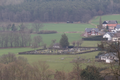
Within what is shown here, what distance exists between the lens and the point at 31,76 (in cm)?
1325

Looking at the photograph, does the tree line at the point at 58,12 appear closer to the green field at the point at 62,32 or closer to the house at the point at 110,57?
the green field at the point at 62,32

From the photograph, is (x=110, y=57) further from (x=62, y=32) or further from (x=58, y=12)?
(x=58, y=12)

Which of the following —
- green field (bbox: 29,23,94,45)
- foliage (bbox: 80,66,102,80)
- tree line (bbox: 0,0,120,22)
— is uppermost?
tree line (bbox: 0,0,120,22)

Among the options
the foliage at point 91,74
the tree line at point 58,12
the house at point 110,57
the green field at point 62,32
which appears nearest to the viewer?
the house at point 110,57

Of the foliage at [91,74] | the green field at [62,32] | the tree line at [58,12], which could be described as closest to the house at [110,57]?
the foliage at [91,74]

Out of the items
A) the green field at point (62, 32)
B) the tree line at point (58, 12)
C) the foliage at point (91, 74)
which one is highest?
the tree line at point (58, 12)

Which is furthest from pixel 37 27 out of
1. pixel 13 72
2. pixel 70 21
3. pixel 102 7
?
pixel 102 7

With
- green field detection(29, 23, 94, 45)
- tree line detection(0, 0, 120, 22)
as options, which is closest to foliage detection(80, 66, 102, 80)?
green field detection(29, 23, 94, 45)

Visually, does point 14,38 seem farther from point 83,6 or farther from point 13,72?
point 83,6

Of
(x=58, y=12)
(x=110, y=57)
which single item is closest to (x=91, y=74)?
(x=110, y=57)

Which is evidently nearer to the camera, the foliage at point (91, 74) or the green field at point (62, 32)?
the foliage at point (91, 74)

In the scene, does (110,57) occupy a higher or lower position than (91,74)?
higher

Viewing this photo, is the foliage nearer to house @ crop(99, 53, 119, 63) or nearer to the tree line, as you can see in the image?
house @ crop(99, 53, 119, 63)

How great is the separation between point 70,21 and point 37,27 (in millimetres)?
20475
